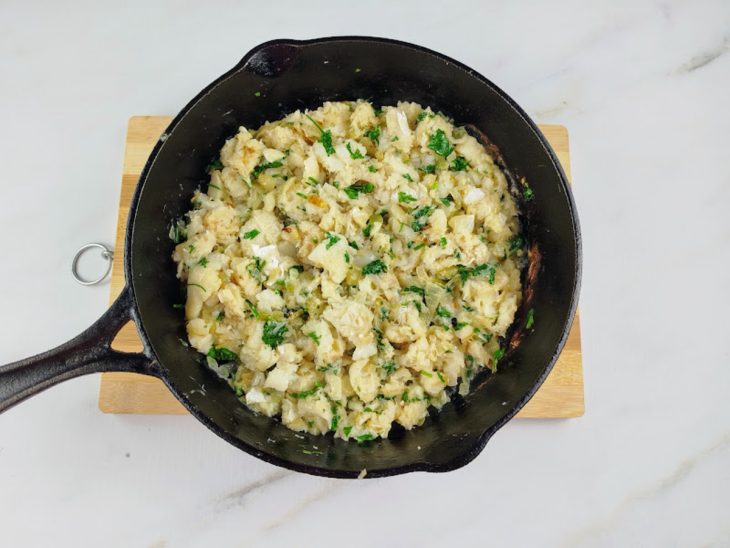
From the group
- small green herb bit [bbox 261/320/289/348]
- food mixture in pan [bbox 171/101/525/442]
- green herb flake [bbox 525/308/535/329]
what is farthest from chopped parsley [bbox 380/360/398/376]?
green herb flake [bbox 525/308/535/329]

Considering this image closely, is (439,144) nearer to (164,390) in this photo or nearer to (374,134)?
(374,134)

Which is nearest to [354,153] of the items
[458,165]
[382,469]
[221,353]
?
[458,165]

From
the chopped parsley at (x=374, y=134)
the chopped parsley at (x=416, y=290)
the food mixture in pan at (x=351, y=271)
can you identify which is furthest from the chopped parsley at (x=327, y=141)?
the chopped parsley at (x=416, y=290)

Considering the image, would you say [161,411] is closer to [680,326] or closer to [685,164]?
[680,326]

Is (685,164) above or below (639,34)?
below

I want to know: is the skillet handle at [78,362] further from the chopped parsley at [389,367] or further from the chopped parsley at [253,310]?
the chopped parsley at [389,367]

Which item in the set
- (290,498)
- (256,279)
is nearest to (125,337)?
(256,279)
